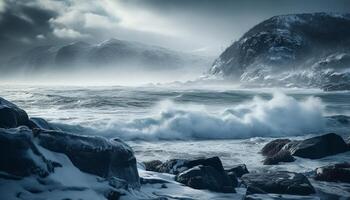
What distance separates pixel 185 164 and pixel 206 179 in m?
1.51

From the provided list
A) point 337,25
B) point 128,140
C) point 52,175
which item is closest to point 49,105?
point 128,140

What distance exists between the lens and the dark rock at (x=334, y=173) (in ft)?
40.0

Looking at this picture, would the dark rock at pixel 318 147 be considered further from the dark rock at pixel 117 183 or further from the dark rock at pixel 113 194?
the dark rock at pixel 113 194

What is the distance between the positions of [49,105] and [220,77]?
14052 cm

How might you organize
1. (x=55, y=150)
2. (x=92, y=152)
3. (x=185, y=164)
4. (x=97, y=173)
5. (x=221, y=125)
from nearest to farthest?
(x=55, y=150) → (x=97, y=173) → (x=92, y=152) → (x=185, y=164) → (x=221, y=125)

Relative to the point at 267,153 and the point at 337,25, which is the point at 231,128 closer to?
the point at 267,153

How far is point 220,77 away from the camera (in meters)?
178

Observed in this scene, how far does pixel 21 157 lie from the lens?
8.02m

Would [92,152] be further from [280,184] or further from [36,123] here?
[36,123]

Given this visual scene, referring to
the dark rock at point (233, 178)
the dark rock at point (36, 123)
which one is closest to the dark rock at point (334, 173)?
the dark rock at point (233, 178)

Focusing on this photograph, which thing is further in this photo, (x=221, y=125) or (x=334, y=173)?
(x=221, y=125)

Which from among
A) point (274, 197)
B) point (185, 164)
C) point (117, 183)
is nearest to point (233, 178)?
point (185, 164)

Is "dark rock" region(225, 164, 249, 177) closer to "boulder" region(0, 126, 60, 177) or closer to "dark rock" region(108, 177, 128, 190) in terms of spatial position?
"dark rock" region(108, 177, 128, 190)

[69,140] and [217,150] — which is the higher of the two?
[69,140]
